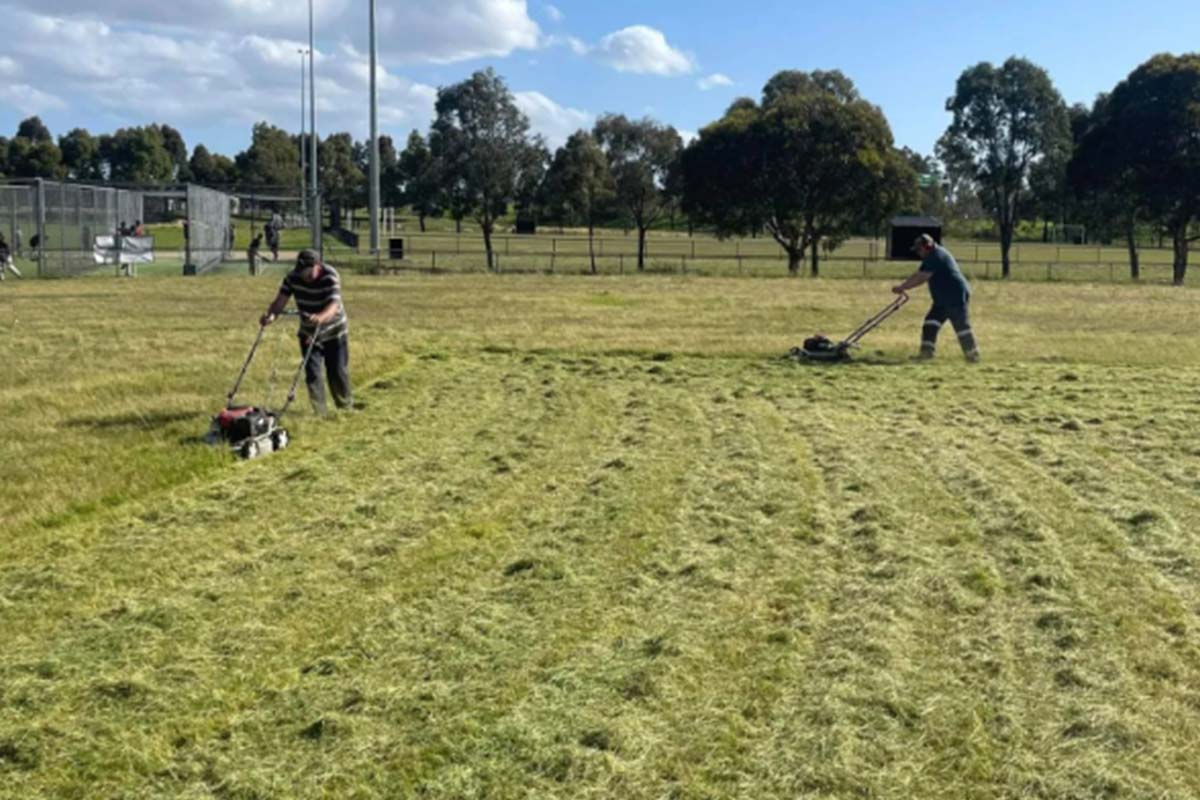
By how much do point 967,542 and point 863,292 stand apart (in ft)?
78.1

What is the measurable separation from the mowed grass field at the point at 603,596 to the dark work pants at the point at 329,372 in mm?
291

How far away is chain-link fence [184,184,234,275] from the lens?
3311cm

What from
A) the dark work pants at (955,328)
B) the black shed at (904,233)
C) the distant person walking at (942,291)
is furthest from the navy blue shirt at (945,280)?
the black shed at (904,233)

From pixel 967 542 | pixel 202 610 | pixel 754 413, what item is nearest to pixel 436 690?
pixel 202 610

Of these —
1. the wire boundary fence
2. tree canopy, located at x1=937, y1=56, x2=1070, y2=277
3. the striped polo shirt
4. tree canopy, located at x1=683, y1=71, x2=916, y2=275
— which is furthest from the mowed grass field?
tree canopy, located at x1=937, y1=56, x2=1070, y2=277

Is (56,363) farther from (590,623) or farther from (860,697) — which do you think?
(860,697)

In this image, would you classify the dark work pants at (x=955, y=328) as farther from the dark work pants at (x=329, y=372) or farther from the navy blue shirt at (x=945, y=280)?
the dark work pants at (x=329, y=372)

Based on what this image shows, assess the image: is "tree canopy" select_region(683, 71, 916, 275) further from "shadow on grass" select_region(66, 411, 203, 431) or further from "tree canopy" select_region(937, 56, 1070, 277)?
"shadow on grass" select_region(66, 411, 203, 431)

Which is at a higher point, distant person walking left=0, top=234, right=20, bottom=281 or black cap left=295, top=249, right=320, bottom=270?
distant person walking left=0, top=234, right=20, bottom=281

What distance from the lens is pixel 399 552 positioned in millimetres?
6102

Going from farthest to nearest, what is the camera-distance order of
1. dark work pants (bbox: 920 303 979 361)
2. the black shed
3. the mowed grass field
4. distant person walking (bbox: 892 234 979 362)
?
the black shed → dark work pants (bbox: 920 303 979 361) → distant person walking (bbox: 892 234 979 362) → the mowed grass field

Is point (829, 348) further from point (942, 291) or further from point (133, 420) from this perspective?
point (133, 420)

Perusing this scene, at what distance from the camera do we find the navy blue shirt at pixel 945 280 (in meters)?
14.6

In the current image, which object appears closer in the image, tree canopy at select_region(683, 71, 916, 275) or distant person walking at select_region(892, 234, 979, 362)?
distant person walking at select_region(892, 234, 979, 362)
